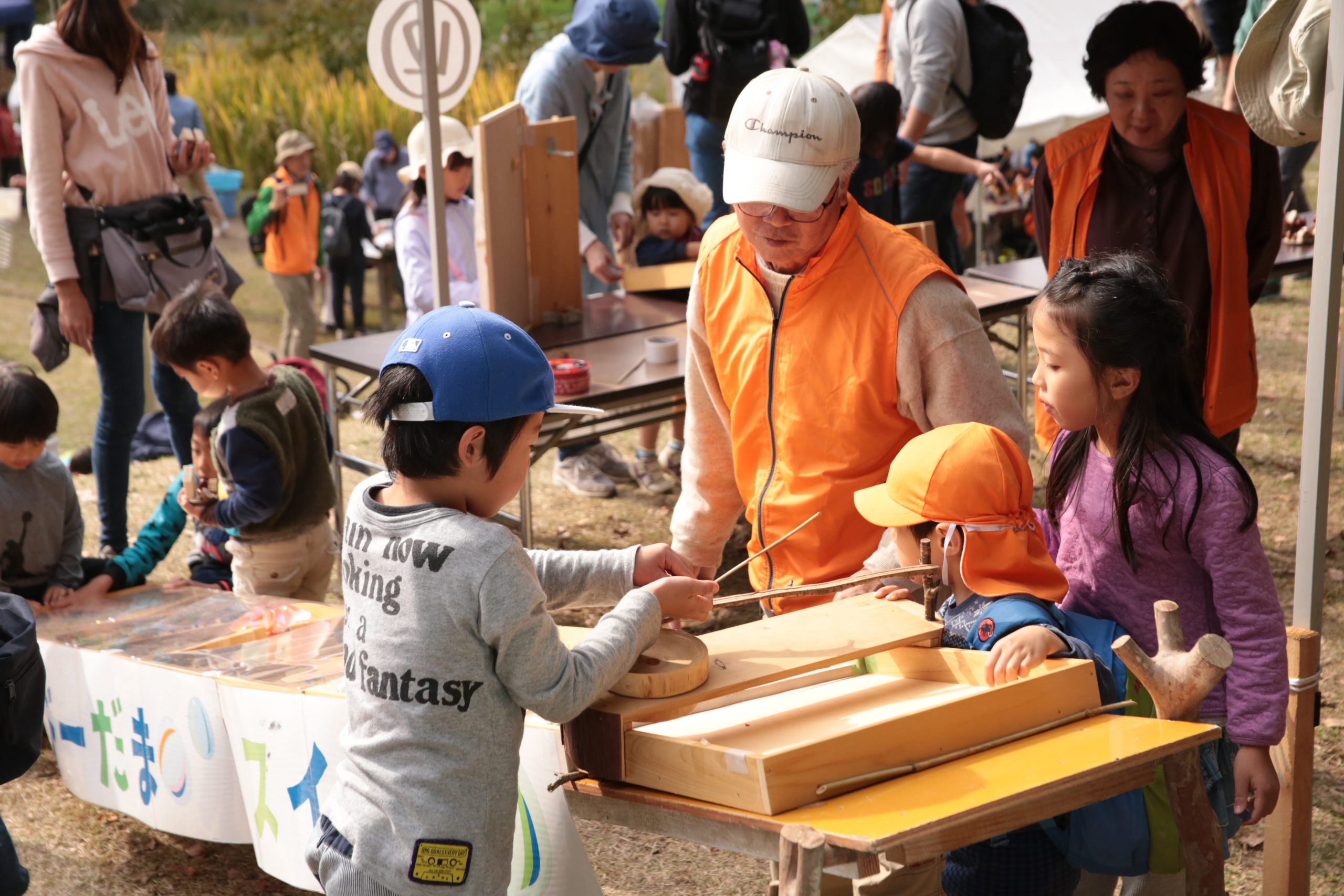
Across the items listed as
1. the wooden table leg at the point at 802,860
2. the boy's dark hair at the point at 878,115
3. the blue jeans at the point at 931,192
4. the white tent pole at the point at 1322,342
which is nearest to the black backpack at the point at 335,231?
the blue jeans at the point at 931,192

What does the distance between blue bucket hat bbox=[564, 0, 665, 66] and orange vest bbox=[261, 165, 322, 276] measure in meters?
4.20

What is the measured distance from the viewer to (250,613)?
11.7 ft

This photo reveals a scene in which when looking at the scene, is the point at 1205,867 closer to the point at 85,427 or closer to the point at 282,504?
the point at 282,504

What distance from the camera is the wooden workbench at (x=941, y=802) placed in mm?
1556

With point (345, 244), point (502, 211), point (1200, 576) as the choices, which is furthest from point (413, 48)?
point (345, 244)

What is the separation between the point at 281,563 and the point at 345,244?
21.3 feet

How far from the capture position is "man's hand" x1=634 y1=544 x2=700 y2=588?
6.89 ft

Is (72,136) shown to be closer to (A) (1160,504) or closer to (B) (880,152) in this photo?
(B) (880,152)

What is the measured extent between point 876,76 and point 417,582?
19.9ft

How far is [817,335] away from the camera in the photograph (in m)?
2.42

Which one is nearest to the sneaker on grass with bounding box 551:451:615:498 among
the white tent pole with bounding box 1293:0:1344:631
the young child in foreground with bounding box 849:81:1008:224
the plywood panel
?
the plywood panel

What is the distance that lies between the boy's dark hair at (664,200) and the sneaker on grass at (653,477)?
1.22 m

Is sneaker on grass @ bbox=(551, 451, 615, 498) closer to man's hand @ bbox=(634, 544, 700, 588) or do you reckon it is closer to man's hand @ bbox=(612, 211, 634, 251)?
man's hand @ bbox=(612, 211, 634, 251)

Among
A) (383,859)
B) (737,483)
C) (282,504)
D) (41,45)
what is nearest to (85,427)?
(41,45)
